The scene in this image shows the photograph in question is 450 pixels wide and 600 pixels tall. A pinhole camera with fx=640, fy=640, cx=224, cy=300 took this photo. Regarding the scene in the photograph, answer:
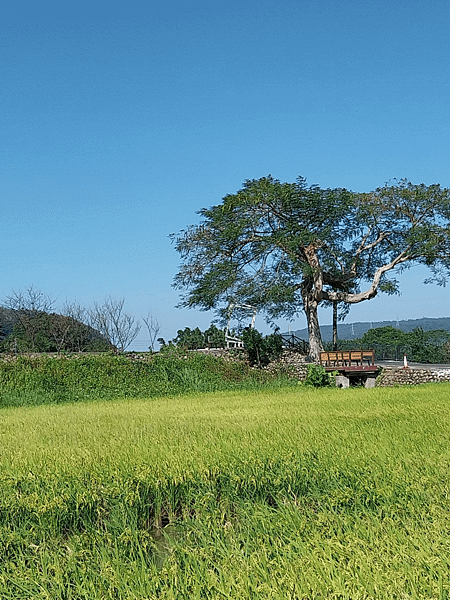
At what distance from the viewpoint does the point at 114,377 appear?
55.1 feet

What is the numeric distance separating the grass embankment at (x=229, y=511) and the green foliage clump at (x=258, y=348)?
438 inches

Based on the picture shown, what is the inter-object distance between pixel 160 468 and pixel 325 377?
12.0 m

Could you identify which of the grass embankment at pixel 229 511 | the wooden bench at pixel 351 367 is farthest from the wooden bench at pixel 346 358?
the grass embankment at pixel 229 511

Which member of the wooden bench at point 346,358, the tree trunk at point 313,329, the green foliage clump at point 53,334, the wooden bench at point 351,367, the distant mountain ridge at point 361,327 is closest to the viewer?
the wooden bench at point 351,367

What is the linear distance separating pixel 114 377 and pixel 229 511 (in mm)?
12499

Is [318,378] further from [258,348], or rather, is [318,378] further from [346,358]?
[258,348]

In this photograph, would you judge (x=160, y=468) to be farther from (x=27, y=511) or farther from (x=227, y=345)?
(x=227, y=345)

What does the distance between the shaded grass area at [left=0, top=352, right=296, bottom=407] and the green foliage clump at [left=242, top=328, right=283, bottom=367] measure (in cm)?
84

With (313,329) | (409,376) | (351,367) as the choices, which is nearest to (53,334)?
(313,329)

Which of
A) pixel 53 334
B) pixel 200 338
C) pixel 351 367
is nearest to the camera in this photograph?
pixel 351 367

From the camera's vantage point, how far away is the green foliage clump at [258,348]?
1962 cm

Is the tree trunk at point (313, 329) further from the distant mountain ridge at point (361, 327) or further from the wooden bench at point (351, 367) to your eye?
the wooden bench at point (351, 367)

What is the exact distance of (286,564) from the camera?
3.26 meters

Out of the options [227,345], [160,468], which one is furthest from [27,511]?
[227,345]
